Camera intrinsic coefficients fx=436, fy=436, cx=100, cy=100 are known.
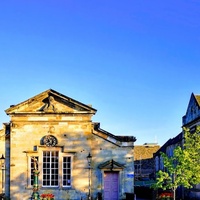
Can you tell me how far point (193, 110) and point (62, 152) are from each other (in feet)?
37.8

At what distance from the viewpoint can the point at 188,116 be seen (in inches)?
1463

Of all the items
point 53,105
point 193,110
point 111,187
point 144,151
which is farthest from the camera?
point 144,151

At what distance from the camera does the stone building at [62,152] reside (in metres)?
30.6

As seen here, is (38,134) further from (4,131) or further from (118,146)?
(118,146)

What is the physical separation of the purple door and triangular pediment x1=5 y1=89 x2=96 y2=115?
4780 mm

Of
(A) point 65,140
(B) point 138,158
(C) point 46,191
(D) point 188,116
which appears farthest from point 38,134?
(B) point 138,158

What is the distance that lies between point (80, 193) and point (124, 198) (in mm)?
3110

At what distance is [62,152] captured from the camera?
1214 inches

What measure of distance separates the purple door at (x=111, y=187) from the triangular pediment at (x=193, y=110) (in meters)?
8.20

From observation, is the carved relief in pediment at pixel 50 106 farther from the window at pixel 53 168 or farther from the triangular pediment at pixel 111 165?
the triangular pediment at pixel 111 165

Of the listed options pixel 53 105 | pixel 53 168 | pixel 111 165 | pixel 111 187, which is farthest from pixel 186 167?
pixel 53 105

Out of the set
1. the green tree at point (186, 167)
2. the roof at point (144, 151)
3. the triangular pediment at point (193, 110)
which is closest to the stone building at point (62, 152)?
the green tree at point (186, 167)

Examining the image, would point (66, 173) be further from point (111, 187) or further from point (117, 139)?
Answer: point (117, 139)

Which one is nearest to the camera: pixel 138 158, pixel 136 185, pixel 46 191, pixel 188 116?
pixel 46 191
